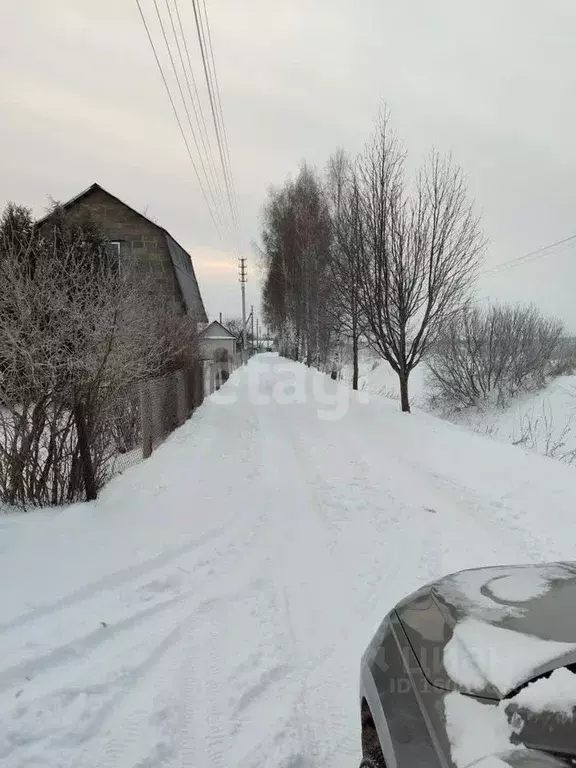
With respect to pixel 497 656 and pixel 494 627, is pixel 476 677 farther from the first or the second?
pixel 494 627

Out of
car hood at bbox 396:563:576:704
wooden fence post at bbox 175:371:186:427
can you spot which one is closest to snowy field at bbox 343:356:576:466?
wooden fence post at bbox 175:371:186:427

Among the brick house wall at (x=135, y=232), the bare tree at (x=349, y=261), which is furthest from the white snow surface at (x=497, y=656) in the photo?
the brick house wall at (x=135, y=232)

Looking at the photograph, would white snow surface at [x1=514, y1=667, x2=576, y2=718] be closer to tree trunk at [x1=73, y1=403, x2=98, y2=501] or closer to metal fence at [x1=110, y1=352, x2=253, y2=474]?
tree trunk at [x1=73, y1=403, x2=98, y2=501]

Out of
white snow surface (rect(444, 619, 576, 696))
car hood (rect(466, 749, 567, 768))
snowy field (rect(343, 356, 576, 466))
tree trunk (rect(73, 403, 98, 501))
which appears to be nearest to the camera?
car hood (rect(466, 749, 567, 768))

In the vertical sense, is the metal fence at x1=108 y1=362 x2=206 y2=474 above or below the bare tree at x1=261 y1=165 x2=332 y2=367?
below

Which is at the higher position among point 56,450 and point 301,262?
point 301,262

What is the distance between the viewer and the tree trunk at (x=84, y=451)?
511cm

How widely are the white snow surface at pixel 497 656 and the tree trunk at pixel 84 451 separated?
447cm

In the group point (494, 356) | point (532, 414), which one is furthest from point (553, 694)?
point (494, 356)

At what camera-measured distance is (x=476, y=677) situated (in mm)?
1373

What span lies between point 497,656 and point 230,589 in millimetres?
2594

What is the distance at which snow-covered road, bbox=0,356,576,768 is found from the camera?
7.45 ft

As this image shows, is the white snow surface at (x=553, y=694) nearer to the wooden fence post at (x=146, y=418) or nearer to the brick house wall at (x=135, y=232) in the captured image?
the wooden fence post at (x=146, y=418)

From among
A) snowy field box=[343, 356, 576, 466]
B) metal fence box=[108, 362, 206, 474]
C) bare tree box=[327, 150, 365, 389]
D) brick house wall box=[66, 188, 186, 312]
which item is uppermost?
brick house wall box=[66, 188, 186, 312]
